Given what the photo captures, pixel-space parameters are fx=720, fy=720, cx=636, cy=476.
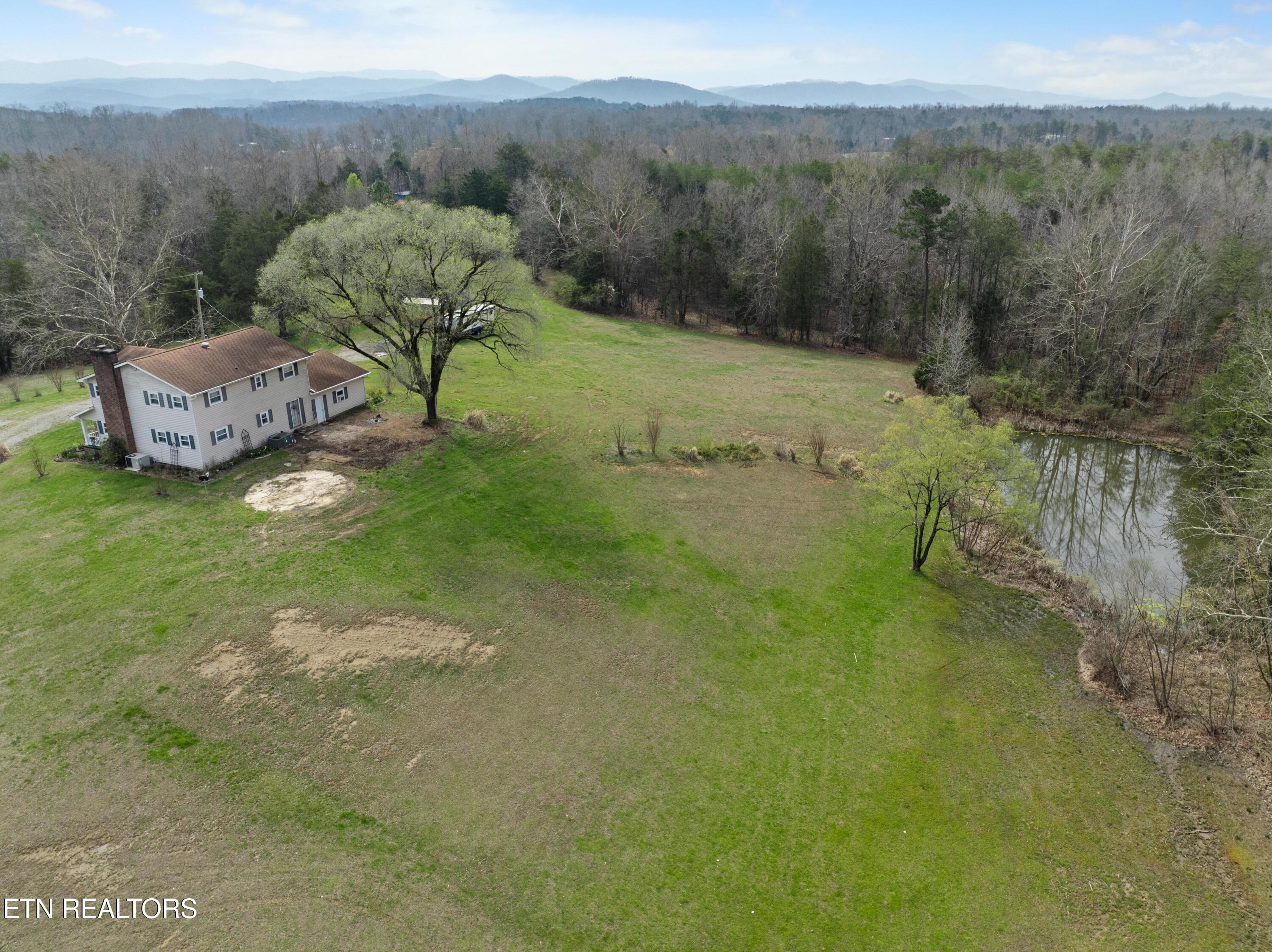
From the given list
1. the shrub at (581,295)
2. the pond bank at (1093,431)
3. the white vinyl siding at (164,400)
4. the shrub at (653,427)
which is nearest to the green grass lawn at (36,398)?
the white vinyl siding at (164,400)

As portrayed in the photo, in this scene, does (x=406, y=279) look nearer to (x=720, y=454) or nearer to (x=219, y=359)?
(x=219, y=359)

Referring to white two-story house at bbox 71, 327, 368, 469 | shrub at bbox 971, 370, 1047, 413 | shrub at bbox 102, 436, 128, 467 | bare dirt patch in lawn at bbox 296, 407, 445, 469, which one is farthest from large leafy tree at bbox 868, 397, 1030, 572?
shrub at bbox 102, 436, 128, 467

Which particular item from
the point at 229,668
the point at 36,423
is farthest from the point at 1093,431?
the point at 36,423

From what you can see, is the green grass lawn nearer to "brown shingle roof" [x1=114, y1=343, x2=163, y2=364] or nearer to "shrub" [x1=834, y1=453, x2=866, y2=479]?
"brown shingle roof" [x1=114, y1=343, x2=163, y2=364]

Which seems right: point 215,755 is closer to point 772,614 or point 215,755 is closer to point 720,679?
point 720,679

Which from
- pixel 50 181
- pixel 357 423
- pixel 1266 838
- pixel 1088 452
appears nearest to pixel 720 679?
pixel 1266 838

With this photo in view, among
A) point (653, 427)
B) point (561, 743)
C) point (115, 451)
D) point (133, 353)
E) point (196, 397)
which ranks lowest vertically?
point (561, 743)
